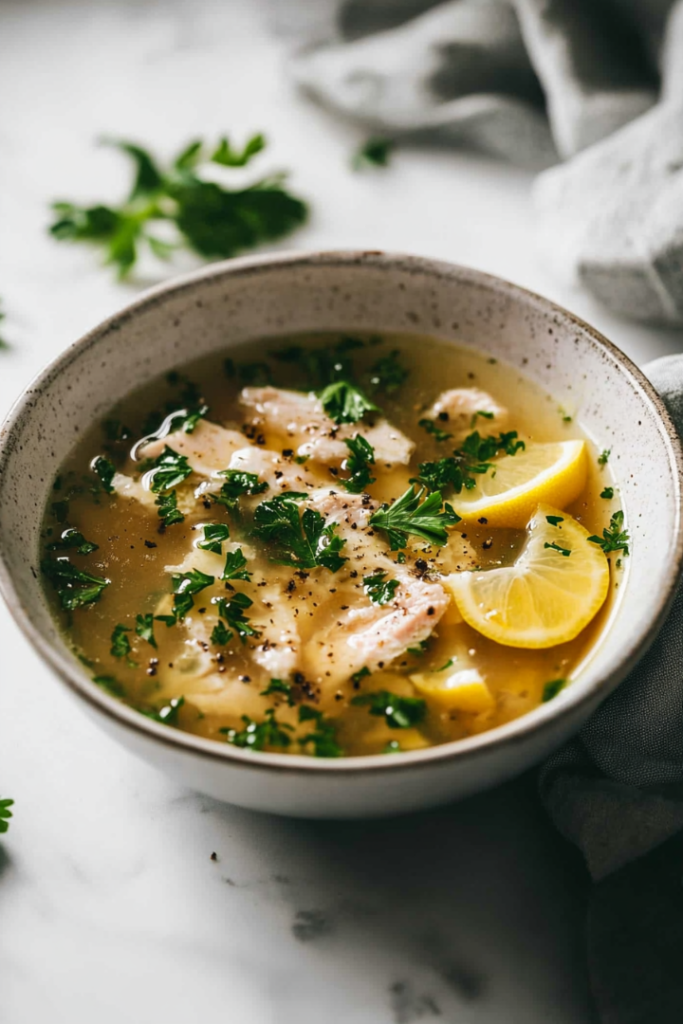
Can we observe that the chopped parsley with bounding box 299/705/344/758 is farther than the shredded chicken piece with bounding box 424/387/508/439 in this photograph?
No

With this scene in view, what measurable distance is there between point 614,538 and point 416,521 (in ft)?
1.67

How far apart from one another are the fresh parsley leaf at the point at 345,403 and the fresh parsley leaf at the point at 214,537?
1.73ft

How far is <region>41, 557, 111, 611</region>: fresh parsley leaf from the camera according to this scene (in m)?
2.56

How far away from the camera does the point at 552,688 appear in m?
2.40

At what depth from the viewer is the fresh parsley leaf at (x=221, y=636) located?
2.49 meters

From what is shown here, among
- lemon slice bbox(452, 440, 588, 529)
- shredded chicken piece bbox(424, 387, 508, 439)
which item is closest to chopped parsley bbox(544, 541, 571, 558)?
lemon slice bbox(452, 440, 588, 529)

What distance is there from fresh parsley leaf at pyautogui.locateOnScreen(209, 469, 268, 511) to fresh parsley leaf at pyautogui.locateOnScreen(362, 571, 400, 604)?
1.41 feet

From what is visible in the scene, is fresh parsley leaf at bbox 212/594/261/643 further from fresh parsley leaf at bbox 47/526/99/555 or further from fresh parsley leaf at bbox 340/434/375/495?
fresh parsley leaf at bbox 340/434/375/495

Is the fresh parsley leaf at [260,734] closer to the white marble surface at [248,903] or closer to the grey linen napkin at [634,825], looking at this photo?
the white marble surface at [248,903]

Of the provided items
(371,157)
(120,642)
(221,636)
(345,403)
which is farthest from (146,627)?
(371,157)

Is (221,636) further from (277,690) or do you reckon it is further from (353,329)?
(353,329)

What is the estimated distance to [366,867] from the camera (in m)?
2.38

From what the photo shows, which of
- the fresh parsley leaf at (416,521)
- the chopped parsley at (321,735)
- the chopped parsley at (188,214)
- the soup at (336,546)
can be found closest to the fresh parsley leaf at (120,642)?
the soup at (336,546)

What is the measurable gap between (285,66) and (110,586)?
2928 mm
